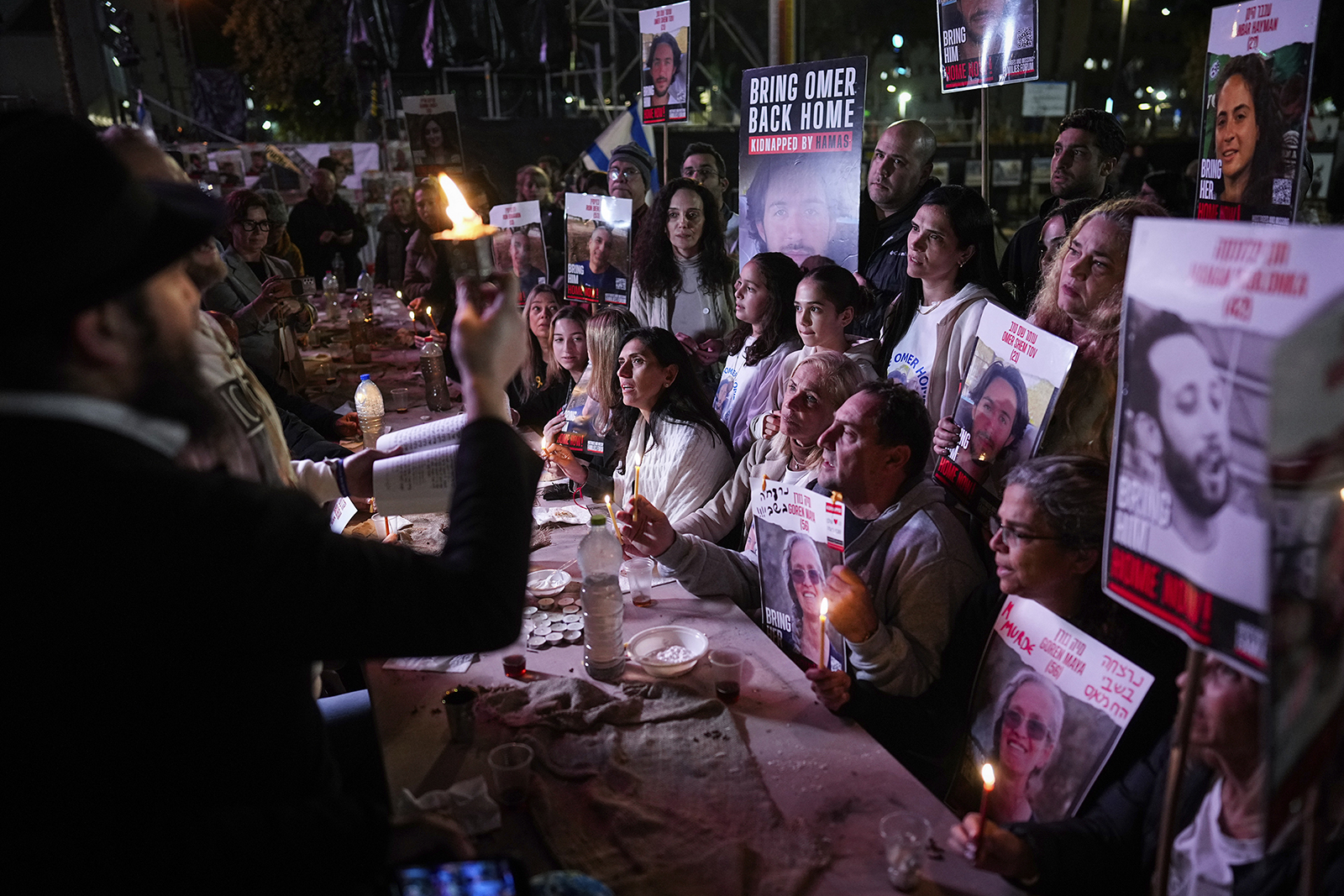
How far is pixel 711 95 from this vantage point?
1819cm

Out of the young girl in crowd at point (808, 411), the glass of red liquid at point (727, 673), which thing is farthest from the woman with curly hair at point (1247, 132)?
the glass of red liquid at point (727, 673)

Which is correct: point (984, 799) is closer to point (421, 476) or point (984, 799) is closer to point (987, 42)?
point (421, 476)

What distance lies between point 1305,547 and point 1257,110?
4133 mm

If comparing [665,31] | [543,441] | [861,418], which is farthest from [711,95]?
[861,418]

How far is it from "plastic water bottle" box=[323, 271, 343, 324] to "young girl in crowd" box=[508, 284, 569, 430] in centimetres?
362

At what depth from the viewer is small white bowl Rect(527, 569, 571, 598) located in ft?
10.0

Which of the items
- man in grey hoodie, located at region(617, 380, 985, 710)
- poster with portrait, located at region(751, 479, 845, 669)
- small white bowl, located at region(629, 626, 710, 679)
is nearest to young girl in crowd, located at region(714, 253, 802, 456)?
man in grey hoodie, located at region(617, 380, 985, 710)

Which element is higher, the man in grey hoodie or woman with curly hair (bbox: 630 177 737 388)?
woman with curly hair (bbox: 630 177 737 388)

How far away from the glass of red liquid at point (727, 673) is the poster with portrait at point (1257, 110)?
3.48 meters

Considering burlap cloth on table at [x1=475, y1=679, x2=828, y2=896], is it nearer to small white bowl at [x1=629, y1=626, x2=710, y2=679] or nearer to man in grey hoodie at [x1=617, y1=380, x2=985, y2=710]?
small white bowl at [x1=629, y1=626, x2=710, y2=679]

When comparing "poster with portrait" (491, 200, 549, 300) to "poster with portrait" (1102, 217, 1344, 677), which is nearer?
"poster with portrait" (1102, 217, 1344, 677)

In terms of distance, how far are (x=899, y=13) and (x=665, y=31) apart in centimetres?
2144

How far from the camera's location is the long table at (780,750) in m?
1.80

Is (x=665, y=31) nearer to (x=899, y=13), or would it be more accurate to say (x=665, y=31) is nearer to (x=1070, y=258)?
(x=1070, y=258)
